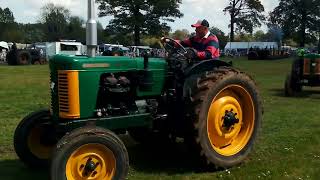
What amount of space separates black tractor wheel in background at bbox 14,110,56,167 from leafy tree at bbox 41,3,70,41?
89924 mm

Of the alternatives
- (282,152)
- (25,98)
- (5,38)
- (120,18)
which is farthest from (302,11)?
(282,152)

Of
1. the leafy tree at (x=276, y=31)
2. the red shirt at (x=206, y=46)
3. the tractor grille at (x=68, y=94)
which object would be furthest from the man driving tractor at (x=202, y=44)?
the leafy tree at (x=276, y=31)

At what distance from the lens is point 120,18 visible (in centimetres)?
6119

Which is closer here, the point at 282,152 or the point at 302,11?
the point at 282,152

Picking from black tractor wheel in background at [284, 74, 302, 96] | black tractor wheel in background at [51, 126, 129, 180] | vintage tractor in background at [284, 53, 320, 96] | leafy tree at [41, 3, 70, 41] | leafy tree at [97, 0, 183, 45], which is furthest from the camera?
leafy tree at [41, 3, 70, 41]

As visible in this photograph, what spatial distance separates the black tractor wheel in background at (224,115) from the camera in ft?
18.7

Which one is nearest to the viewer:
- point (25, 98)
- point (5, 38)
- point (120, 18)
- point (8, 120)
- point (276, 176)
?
point (276, 176)

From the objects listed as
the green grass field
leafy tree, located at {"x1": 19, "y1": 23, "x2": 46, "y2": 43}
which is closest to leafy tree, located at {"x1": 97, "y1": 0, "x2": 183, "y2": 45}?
leafy tree, located at {"x1": 19, "y1": 23, "x2": 46, "y2": 43}

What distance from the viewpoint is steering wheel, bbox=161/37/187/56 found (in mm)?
6125

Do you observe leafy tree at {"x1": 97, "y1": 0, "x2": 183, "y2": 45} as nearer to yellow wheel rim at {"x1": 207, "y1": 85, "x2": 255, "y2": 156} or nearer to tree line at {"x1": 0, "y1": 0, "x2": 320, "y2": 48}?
tree line at {"x1": 0, "y1": 0, "x2": 320, "y2": 48}

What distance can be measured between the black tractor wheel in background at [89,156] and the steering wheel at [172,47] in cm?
162

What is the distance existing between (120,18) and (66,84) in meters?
56.9

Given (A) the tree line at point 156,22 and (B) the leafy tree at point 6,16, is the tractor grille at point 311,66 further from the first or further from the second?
(B) the leafy tree at point 6,16

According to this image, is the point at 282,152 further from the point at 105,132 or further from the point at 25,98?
the point at 25,98
